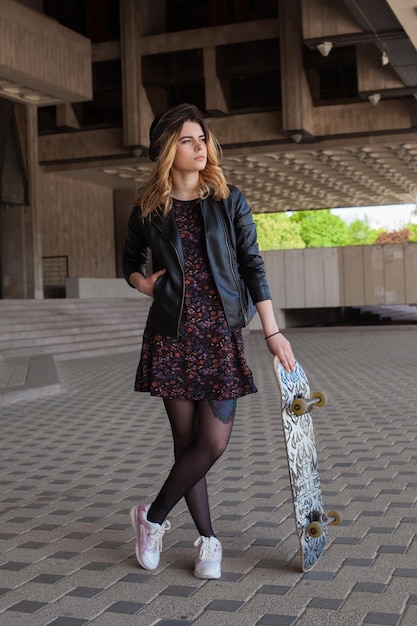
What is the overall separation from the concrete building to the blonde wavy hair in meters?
18.9

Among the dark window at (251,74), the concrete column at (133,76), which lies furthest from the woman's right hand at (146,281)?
the dark window at (251,74)

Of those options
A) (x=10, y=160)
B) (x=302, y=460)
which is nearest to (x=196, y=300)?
(x=302, y=460)

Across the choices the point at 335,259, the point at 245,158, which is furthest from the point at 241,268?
the point at 245,158

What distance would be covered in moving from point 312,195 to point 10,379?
1187 inches

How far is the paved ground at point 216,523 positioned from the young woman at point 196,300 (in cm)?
28

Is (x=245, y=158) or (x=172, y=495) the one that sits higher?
(x=245, y=158)

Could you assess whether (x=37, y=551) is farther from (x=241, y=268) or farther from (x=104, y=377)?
(x=104, y=377)

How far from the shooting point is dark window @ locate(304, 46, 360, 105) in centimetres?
2647

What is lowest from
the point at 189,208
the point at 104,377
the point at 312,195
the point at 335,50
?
the point at 104,377

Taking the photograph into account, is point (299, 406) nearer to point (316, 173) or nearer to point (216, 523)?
point (216, 523)

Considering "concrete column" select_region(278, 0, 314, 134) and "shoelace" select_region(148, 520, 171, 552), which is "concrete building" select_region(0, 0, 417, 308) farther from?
→ "shoelace" select_region(148, 520, 171, 552)

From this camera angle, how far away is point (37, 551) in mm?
4000

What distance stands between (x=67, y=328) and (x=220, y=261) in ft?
56.1

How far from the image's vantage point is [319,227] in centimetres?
8912
